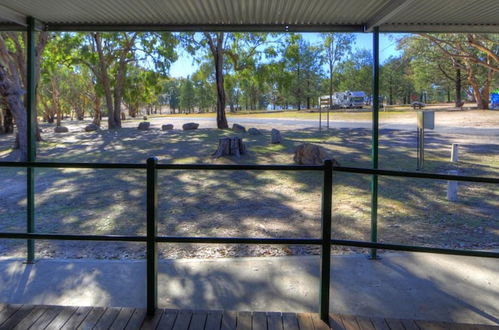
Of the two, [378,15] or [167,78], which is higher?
[167,78]

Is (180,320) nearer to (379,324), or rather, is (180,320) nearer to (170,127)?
(379,324)

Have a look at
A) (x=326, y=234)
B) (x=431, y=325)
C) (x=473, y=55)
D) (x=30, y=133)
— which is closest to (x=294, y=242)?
(x=326, y=234)

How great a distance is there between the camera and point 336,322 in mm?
3520

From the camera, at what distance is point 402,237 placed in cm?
699

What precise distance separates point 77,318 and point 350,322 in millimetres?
2164

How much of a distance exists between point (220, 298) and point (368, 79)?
6677 cm

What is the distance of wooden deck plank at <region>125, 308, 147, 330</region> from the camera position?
3434 mm

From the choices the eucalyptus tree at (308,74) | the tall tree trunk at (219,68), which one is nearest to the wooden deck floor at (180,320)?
the tall tree trunk at (219,68)

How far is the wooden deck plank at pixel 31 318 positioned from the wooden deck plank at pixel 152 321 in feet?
2.83

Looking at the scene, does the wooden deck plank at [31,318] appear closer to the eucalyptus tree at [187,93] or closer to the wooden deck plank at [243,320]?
the wooden deck plank at [243,320]

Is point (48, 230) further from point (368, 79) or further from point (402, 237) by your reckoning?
point (368, 79)

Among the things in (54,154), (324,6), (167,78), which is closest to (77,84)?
(167,78)

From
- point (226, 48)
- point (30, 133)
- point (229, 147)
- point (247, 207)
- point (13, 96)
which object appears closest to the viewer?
point (30, 133)

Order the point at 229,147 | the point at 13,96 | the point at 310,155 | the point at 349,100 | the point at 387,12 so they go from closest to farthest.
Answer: the point at 387,12, the point at 310,155, the point at 229,147, the point at 13,96, the point at 349,100
